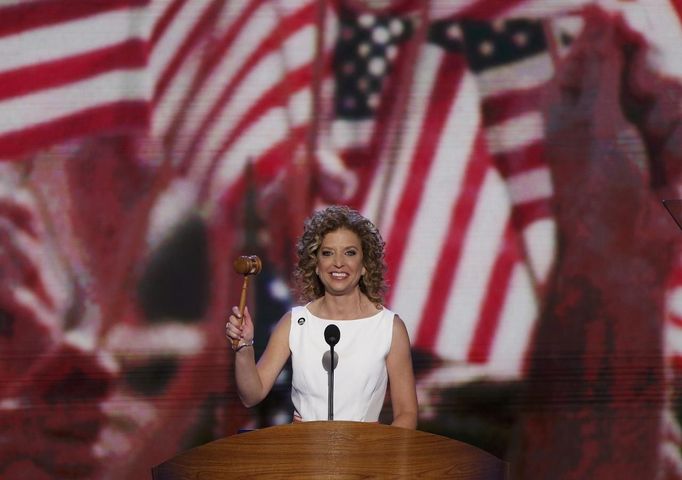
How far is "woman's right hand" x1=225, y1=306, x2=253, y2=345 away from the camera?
2844 millimetres

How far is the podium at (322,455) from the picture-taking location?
2.20 m

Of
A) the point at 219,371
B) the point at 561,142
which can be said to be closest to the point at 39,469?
the point at 219,371

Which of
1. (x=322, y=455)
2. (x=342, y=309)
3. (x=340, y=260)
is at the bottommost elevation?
(x=322, y=455)

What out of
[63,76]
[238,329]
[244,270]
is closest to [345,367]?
[238,329]

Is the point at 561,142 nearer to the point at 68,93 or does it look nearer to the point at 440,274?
the point at 440,274

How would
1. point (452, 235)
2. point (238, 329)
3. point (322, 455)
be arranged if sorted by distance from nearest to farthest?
point (322, 455)
point (238, 329)
point (452, 235)

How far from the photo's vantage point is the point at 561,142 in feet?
13.4

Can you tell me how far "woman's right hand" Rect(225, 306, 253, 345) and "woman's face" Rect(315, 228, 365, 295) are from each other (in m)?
0.35

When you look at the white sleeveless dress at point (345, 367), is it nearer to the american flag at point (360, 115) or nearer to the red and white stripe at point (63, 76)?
the american flag at point (360, 115)

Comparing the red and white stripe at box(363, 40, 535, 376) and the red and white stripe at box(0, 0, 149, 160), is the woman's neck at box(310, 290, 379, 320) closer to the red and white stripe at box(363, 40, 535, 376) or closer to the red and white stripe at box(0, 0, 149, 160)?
the red and white stripe at box(363, 40, 535, 376)

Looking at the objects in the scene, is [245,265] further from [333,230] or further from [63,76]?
[63,76]

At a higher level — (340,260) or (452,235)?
(452,235)

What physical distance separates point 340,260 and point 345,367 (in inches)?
12.7

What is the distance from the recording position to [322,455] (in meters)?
2.21
